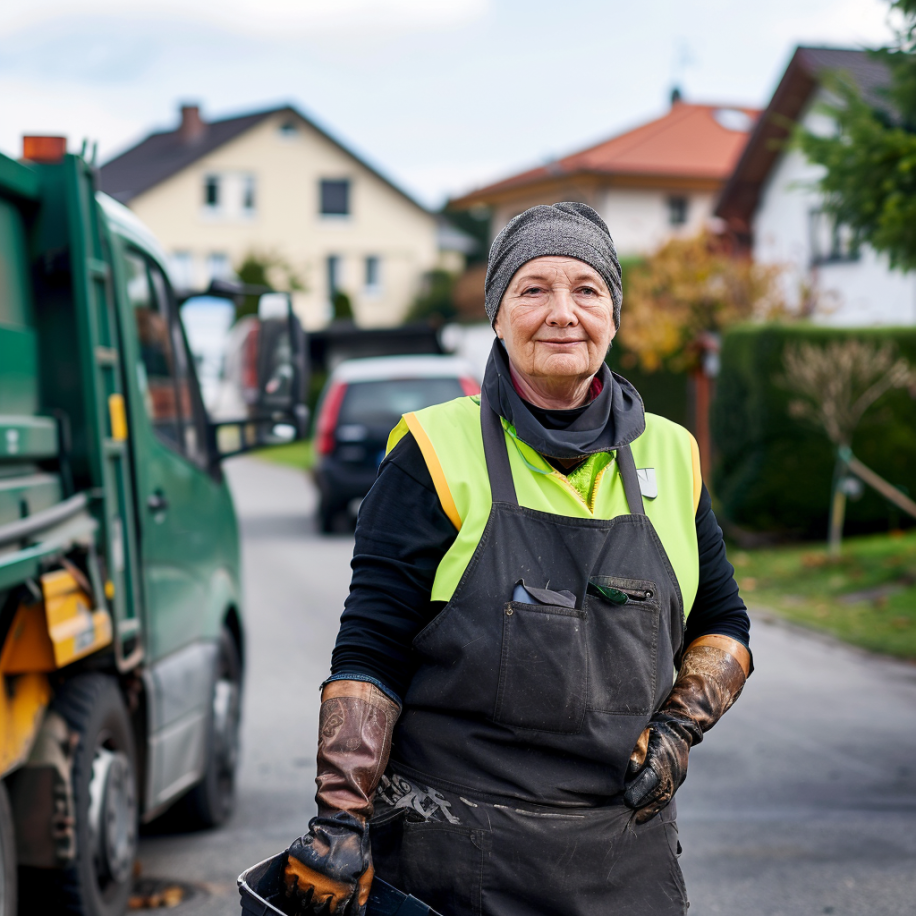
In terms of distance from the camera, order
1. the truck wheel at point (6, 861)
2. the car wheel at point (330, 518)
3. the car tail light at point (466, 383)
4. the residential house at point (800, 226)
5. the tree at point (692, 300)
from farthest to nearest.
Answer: the residential house at point (800, 226) < the tree at point (692, 300) < the car wheel at point (330, 518) < the car tail light at point (466, 383) < the truck wheel at point (6, 861)

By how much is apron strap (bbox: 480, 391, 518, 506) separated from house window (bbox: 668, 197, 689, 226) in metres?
41.5

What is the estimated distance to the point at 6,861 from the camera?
345 centimetres

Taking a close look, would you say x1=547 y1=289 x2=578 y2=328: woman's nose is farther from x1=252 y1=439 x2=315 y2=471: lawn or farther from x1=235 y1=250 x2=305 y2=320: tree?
x1=235 y1=250 x2=305 y2=320: tree

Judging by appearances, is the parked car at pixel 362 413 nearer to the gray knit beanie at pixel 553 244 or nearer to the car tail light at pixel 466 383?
the car tail light at pixel 466 383

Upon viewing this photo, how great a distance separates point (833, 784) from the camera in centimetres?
632

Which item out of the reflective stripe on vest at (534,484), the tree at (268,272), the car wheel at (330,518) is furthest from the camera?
the tree at (268,272)

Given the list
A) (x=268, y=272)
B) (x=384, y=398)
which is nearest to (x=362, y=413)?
(x=384, y=398)

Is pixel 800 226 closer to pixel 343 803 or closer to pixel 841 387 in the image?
pixel 841 387

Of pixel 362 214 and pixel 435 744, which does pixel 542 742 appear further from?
pixel 362 214

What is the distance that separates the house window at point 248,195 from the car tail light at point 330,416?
40.1 m

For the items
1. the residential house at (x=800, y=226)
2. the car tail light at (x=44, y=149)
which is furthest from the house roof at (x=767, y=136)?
the car tail light at (x=44, y=149)

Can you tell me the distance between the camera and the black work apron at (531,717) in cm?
229

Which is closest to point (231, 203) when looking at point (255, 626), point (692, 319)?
point (692, 319)

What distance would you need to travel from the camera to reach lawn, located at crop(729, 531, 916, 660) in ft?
33.7
